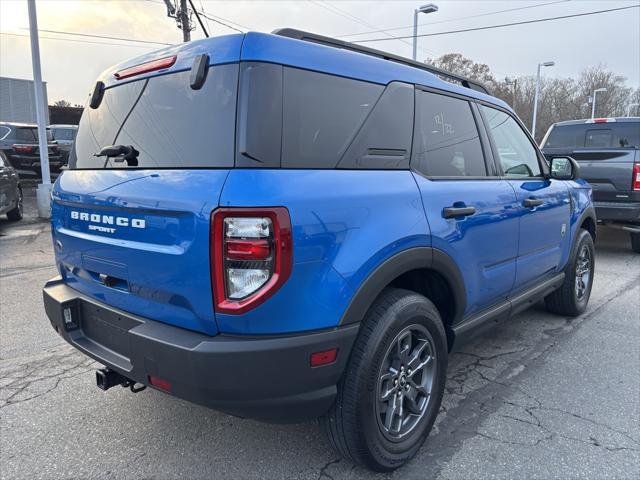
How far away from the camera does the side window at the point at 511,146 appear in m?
3.43

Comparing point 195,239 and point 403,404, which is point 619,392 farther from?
point 195,239

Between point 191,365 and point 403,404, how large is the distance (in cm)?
118

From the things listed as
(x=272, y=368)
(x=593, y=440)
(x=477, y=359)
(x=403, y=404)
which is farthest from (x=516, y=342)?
(x=272, y=368)

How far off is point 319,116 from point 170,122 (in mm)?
679

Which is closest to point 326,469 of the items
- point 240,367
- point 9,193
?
point 240,367

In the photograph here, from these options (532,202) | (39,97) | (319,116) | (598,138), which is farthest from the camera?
(39,97)

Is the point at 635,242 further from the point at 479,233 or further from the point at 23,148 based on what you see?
the point at 23,148

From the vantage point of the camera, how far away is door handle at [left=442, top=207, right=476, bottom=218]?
258 cm

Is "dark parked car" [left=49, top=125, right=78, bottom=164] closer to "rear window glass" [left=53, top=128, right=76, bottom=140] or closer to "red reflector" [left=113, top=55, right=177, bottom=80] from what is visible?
"rear window glass" [left=53, top=128, right=76, bottom=140]

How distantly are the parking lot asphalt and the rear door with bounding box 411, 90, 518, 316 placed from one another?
67 centimetres

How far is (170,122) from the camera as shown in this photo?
86.6 inches

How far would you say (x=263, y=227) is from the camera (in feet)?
5.97

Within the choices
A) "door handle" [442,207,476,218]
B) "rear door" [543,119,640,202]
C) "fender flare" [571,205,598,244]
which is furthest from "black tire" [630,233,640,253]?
"door handle" [442,207,476,218]

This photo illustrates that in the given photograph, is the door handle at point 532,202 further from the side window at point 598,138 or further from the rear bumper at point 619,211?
the side window at point 598,138
